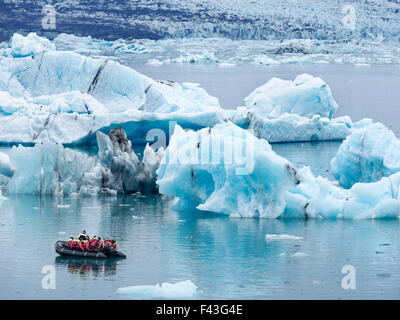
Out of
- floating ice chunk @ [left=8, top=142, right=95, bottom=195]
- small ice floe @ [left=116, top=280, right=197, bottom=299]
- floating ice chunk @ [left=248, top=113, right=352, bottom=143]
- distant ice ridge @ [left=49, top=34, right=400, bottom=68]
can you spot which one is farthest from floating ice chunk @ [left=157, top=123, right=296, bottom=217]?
distant ice ridge @ [left=49, top=34, right=400, bottom=68]

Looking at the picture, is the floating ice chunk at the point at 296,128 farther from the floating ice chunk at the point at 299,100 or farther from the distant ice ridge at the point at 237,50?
the distant ice ridge at the point at 237,50

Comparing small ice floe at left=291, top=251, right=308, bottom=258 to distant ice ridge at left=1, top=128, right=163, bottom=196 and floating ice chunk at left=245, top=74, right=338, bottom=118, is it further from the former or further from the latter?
floating ice chunk at left=245, top=74, right=338, bottom=118

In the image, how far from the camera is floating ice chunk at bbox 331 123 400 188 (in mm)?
16719

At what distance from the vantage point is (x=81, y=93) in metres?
24.5

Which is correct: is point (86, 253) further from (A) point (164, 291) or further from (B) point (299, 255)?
(B) point (299, 255)

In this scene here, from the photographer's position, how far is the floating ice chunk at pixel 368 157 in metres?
16.7

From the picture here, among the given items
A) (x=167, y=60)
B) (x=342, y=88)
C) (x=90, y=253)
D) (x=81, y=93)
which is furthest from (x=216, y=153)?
(x=167, y=60)

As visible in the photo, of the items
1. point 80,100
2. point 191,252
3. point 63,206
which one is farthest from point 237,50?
point 191,252

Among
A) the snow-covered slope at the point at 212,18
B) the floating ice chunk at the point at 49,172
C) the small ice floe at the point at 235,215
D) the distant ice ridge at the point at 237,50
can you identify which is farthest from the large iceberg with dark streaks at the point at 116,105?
the snow-covered slope at the point at 212,18

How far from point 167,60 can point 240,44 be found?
13.5 metres

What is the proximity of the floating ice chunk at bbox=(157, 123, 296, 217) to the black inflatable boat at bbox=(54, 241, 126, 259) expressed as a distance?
9.48 feet

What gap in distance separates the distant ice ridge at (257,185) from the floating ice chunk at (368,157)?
2037 mm

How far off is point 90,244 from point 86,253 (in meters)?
0.14
